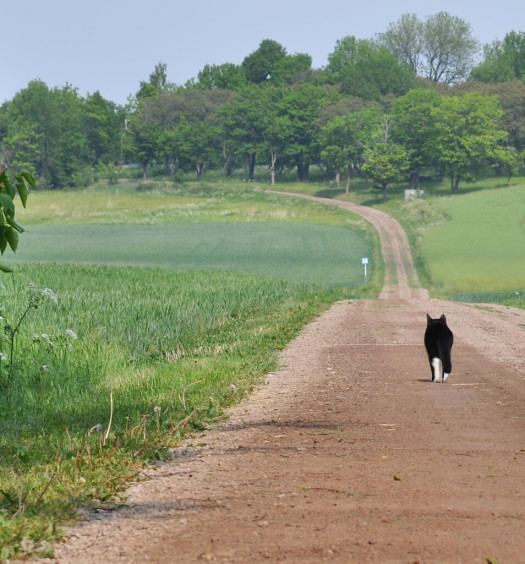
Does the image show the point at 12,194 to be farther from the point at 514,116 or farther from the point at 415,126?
the point at 514,116

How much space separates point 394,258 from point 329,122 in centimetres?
6820

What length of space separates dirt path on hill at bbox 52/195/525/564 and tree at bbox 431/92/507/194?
108435mm

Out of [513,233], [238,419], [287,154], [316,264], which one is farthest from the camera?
[287,154]

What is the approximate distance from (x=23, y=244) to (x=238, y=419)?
72021mm

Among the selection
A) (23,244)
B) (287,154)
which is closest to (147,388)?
(23,244)

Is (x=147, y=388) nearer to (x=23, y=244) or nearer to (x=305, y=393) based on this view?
(x=305, y=393)

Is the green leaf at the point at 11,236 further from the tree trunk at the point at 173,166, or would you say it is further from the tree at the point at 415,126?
the tree trunk at the point at 173,166

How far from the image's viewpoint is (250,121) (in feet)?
480

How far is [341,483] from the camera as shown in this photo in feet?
23.3

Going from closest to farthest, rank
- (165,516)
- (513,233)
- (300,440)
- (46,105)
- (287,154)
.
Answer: (165,516) < (300,440) < (513,233) < (287,154) < (46,105)

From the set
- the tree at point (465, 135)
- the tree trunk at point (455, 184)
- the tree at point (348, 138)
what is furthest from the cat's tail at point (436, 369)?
the tree trunk at point (455, 184)

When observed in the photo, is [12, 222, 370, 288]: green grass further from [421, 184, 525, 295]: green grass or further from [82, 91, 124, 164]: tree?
[82, 91, 124, 164]: tree

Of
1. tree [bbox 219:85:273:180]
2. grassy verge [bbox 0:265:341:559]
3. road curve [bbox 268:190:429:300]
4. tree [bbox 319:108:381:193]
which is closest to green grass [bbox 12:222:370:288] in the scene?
road curve [bbox 268:190:429:300]

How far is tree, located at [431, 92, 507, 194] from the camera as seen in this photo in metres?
118
